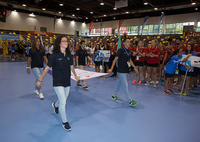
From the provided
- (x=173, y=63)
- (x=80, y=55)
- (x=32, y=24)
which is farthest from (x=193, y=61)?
(x=32, y=24)

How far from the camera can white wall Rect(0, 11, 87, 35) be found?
19.4 m

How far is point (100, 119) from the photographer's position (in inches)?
113

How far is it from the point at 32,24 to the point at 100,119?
23314mm

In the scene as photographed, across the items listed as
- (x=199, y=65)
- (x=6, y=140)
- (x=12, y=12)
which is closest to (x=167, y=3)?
(x=199, y=65)

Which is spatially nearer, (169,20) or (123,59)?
(123,59)

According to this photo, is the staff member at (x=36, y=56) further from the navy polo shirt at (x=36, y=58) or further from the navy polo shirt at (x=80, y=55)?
the navy polo shirt at (x=80, y=55)

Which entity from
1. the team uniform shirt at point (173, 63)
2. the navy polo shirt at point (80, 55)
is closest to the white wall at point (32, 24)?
the navy polo shirt at point (80, 55)

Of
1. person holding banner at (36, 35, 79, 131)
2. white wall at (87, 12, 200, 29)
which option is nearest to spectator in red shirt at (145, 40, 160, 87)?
person holding banner at (36, 35, 79, 131)

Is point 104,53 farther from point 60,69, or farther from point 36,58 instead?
point 60,69

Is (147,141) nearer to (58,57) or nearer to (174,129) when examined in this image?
(174,129)

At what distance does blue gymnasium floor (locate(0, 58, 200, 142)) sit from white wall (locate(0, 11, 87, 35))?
19621mm

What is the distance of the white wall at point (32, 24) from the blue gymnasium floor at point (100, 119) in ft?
64.4

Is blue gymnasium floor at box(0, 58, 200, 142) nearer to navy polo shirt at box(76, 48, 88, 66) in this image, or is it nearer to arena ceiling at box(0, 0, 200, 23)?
navy polo shirt at box(76, 48, 88, 66)

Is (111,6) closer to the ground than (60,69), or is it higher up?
higher up
